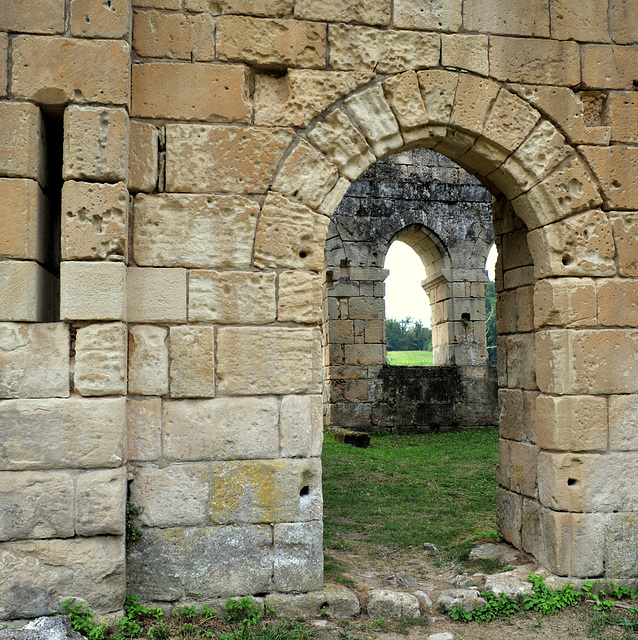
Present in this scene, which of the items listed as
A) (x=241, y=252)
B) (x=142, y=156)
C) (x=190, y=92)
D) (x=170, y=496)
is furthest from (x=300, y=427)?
(x=190, y=92)

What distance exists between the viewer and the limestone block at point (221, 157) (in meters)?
4.44

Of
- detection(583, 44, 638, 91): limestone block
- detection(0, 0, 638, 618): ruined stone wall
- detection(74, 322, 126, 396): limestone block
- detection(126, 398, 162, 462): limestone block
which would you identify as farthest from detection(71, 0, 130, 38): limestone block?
detection(583, 44, 638, 91): limestone block

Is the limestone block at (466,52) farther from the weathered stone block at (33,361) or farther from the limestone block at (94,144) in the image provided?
the weathered stone block at (33,361)

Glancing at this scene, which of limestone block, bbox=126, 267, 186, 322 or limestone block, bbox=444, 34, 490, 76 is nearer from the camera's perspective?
limestone block, bbox=126, 267, 186, 322

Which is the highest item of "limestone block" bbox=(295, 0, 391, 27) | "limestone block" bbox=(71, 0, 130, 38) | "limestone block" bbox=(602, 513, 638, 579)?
"limestone block" bbox=(295, 0, 391, 27)

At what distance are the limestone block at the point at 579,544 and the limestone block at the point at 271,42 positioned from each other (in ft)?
12.5

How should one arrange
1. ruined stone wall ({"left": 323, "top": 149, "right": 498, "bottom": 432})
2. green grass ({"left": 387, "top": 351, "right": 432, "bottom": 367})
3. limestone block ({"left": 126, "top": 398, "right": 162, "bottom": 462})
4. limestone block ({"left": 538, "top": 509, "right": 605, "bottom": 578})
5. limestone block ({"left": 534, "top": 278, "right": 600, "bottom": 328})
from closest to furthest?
limestone block ({"left": 126, "top": 398, "right": 162, "bottom": 462}) → limestone block ({"left": 538, "top": 509, "right": 605, "bottom": 578}) → limestone block ({"left": 534, "top": 278, "right": 600, "bottom": 328}) → ruined stone wall ({"left": 323, "top": 149, "right": 498, "bottom": 432}) → green grass ({"left": 387, "top": 351, "right": 432, "bottom": 367})

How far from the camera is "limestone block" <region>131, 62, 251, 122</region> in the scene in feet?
14.5

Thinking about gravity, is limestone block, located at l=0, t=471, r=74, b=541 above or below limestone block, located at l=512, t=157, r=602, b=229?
below

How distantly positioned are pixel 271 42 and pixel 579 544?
169 inches

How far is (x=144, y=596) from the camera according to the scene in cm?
421

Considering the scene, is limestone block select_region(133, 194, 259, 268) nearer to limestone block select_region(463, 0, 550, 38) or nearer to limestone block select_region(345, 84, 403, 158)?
limestone block select_region(345, 84, 403, 158)

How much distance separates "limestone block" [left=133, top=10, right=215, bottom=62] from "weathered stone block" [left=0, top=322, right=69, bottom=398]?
2054 millimetres

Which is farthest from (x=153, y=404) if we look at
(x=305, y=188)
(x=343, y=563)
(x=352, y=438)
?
(x=352, y=438)
